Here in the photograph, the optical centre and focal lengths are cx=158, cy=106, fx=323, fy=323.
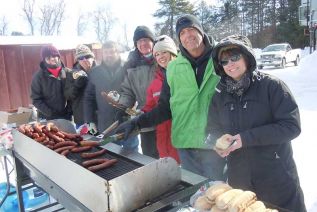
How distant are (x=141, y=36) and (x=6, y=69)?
8.24 meters

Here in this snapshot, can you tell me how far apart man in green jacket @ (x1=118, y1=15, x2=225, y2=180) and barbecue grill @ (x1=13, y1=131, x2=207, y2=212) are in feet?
1.74

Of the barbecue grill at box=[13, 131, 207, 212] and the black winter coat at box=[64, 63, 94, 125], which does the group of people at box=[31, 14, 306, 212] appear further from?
the barbecue grill at box=[13, 131, 207, 212]

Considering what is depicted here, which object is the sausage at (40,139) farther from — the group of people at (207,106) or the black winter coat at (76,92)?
the black winter coat at (76,92)

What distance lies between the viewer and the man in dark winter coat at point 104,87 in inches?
164

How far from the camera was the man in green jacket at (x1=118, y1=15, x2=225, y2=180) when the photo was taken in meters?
2.71

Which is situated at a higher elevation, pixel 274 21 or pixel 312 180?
pixel 274 21

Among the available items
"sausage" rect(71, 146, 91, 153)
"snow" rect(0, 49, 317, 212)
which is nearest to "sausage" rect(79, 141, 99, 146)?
"sausage" rect(71, 146, 91, 153)

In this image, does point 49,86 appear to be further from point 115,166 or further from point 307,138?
point 307,138

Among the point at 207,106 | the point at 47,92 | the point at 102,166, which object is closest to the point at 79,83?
the point at 47,92

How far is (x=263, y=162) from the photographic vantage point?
84.7 inches

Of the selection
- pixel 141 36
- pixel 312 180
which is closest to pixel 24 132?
pixel 141 36

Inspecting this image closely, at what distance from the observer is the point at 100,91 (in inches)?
166

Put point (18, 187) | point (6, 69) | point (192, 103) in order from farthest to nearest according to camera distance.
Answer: point (6, 69) → point (18, 187) → point (192, 103)

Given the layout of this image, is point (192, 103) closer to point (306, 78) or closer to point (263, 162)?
point (263, 162)
